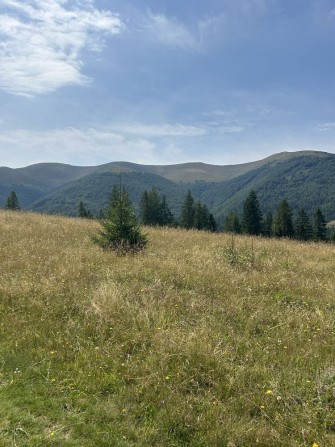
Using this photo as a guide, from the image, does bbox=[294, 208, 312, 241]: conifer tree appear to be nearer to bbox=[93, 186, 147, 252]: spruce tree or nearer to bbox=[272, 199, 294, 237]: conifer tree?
bbox=[272, 199, 294, 237]: conifer tree

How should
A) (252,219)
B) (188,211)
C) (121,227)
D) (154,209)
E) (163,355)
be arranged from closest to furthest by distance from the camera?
1. (163,355)
2. (121,227)
3. (252,219)
4. (154,209)
5. (188,211)

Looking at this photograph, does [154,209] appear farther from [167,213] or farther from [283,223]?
[283,223]

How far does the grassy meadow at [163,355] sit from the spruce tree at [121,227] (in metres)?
2.07

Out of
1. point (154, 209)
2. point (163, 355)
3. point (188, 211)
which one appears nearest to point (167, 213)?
point (188, 211)

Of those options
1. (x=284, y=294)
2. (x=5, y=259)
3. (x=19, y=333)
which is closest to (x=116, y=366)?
(x=19, y=333)

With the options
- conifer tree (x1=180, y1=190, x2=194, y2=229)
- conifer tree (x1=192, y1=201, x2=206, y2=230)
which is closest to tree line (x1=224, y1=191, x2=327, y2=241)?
conifer tree (x1=192, y1=201, x2=206, y2=230)

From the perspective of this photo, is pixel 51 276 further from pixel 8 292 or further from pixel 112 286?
pixel 112 286

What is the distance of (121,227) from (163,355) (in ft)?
23.2

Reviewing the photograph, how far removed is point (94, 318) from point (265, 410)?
11.1ft

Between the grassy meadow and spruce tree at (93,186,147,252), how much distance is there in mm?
2066

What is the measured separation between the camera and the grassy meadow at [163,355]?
12.3ft

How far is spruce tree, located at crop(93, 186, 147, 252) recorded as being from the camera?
11.5 m

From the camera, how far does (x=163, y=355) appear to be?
16.4ft

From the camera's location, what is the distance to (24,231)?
13.1m
